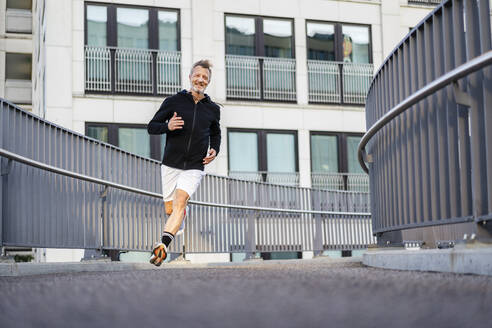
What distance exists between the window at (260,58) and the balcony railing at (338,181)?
2679mm

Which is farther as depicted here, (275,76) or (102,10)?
(275,76)

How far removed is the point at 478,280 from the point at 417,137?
7.91ft

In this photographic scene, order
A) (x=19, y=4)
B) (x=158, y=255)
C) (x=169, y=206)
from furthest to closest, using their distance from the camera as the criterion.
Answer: (x=19, y=4) < (x=169, y=206) < (x=158, y=255)

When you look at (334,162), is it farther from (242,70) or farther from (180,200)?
(180,200)

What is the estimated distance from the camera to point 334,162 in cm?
2644

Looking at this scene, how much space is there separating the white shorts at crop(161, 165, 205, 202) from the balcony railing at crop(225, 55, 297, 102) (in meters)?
17.4

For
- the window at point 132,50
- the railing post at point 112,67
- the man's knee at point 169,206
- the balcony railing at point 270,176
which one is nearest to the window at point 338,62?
the balcony railing at point 270,176

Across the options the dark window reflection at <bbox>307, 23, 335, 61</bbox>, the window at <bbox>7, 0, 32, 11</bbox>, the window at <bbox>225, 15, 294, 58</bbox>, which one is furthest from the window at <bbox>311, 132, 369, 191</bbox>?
the window at <bbox>7, 0, 32, 11</bbox>

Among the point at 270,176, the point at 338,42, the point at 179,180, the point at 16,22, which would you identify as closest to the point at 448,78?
the point at 179,180

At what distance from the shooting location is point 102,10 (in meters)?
24.3

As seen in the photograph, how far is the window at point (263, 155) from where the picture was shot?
25172 mm

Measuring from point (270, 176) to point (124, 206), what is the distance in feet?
44.6

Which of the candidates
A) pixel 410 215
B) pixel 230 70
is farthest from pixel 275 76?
pixel 410 215

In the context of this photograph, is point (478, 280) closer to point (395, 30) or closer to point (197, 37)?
point (197, 37)
